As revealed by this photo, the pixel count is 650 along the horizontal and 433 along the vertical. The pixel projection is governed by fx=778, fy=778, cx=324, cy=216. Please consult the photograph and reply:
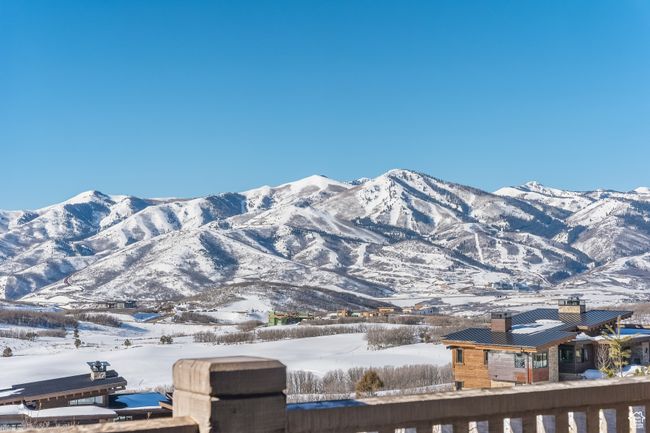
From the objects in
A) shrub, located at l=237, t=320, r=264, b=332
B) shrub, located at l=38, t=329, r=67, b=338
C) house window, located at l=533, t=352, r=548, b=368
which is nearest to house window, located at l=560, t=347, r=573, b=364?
house window, located at l=533, t=352, r=548, b=368

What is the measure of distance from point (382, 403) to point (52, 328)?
124117 mm

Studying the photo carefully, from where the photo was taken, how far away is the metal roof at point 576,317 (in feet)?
148

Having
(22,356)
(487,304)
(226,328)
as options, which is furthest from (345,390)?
(487,304)

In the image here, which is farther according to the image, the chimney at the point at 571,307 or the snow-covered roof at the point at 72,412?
the chimney at the point at 571,307

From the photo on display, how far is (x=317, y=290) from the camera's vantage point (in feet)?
655

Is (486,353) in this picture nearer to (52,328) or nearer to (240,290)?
(52,328)

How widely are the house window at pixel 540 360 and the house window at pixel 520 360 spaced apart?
0.54 meters

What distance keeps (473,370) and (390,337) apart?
180 ft

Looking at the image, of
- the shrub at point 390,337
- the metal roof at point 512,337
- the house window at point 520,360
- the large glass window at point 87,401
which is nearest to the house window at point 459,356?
the metal roof at point 512,337

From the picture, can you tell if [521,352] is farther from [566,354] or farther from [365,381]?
[365,381]

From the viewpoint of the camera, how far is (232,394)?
162 inches

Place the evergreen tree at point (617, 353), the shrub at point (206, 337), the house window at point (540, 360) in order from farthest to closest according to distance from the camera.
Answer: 1. the shrub at point (206, 337)
2. the house window at point (540, 360)
3. the evergreen tree at point (617, 353)

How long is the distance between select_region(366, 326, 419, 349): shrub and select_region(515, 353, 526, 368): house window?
168 feet

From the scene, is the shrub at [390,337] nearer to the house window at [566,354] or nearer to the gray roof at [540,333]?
the gray roof at [540,333]
